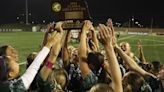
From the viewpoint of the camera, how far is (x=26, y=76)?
4.60 m

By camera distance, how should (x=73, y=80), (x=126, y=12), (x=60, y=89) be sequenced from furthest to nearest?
(x=126, y=12) < (x=73, y=80) < (x=60, y=89)

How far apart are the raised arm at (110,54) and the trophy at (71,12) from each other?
1.66 ft

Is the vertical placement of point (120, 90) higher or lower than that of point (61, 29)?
lower

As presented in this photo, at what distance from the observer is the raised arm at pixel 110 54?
4.62 metres


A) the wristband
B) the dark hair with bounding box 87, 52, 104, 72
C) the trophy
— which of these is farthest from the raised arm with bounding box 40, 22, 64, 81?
the dark hair with bounding box 87, 52, 104, 72

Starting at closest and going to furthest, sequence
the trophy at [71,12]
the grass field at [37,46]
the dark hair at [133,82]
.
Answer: the trophy at [71,12]
the dark hair at [133,82]
the grass field at [37,46]

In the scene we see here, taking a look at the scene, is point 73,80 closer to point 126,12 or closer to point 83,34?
point 83,34

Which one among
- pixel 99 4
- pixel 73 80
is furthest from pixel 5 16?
pixel 73 80

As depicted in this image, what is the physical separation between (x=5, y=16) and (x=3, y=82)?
101 meters

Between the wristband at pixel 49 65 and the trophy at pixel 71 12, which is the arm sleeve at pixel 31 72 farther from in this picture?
the trophy at pixel 71 12

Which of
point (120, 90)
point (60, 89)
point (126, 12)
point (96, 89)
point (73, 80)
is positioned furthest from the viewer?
point (126, 12)

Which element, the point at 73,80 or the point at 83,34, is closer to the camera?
the point at 83,34

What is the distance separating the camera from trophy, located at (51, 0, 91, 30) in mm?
5141

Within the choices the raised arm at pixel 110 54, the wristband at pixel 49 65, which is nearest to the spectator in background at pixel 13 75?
the wristband at pixel 49 65
